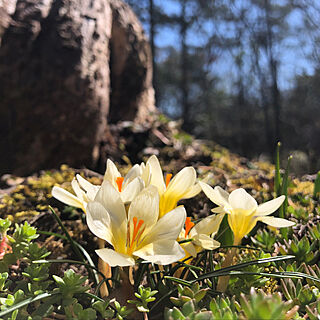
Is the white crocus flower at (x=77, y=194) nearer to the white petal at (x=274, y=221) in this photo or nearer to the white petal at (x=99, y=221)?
the white petal at (x=99, y=221)

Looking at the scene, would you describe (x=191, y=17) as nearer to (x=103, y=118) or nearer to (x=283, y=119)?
(x=283, y=119)

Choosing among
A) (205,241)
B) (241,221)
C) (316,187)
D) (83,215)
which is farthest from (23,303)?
(316,187)

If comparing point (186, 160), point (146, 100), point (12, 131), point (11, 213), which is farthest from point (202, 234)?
point (146, 100)

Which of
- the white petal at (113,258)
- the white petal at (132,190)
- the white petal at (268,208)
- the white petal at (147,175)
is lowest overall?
the white petal at (113,258)

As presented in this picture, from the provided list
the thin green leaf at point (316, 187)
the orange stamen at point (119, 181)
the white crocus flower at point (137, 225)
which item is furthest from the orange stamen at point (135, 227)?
the thin green leaf at point (316, 187)

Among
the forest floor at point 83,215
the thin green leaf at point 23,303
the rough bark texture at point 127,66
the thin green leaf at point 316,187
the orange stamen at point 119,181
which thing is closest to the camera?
the thin green leaf at point 23,303

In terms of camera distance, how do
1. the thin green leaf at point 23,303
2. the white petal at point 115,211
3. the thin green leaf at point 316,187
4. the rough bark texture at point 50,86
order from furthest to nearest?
the rough bark texture at point 50,86, the thin green leaf at point 316,187, the white petal at point 115,211, the thin green leaf at point 23,303

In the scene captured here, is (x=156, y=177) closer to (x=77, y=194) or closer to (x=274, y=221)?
(x=77, y=194)
